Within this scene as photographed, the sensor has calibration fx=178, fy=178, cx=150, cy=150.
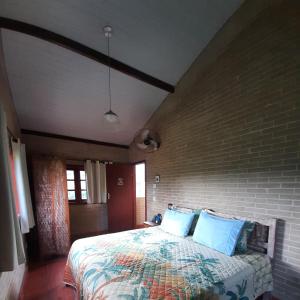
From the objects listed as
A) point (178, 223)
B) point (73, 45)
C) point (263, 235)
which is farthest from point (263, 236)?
point (73, 45)

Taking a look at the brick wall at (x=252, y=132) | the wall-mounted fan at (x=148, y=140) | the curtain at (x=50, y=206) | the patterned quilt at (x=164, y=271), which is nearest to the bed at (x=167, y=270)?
the patterned quilt at (x=164, y=271)

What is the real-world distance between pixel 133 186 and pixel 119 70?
3182mm

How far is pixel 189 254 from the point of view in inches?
74.7

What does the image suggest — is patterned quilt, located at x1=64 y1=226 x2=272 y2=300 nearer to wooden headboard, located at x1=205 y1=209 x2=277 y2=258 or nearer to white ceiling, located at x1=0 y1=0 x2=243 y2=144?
wooden headboard, located at x1=205 y1=209 x2=277 y2=258

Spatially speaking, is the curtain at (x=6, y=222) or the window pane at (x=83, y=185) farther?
the window pane at (x=83, y=185)

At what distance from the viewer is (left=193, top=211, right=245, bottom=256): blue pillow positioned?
1921 millimetres

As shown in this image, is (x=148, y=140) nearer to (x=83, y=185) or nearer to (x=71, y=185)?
(x=83, y=185)

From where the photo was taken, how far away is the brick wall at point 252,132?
5.99ft

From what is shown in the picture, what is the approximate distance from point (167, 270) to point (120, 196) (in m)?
3.35

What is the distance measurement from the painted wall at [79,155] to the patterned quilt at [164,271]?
2.35m

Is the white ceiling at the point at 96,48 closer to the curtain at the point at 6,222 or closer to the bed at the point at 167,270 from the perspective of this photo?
the curtain at the point at 6,222

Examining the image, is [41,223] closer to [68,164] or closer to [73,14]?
[68,164]

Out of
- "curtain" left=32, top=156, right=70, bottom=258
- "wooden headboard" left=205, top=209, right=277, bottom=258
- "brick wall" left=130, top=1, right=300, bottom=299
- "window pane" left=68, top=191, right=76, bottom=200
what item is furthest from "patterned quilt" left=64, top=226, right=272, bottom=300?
"window pane" left=68, top=191, right=76, bottom=200

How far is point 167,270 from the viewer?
5.19 ft
